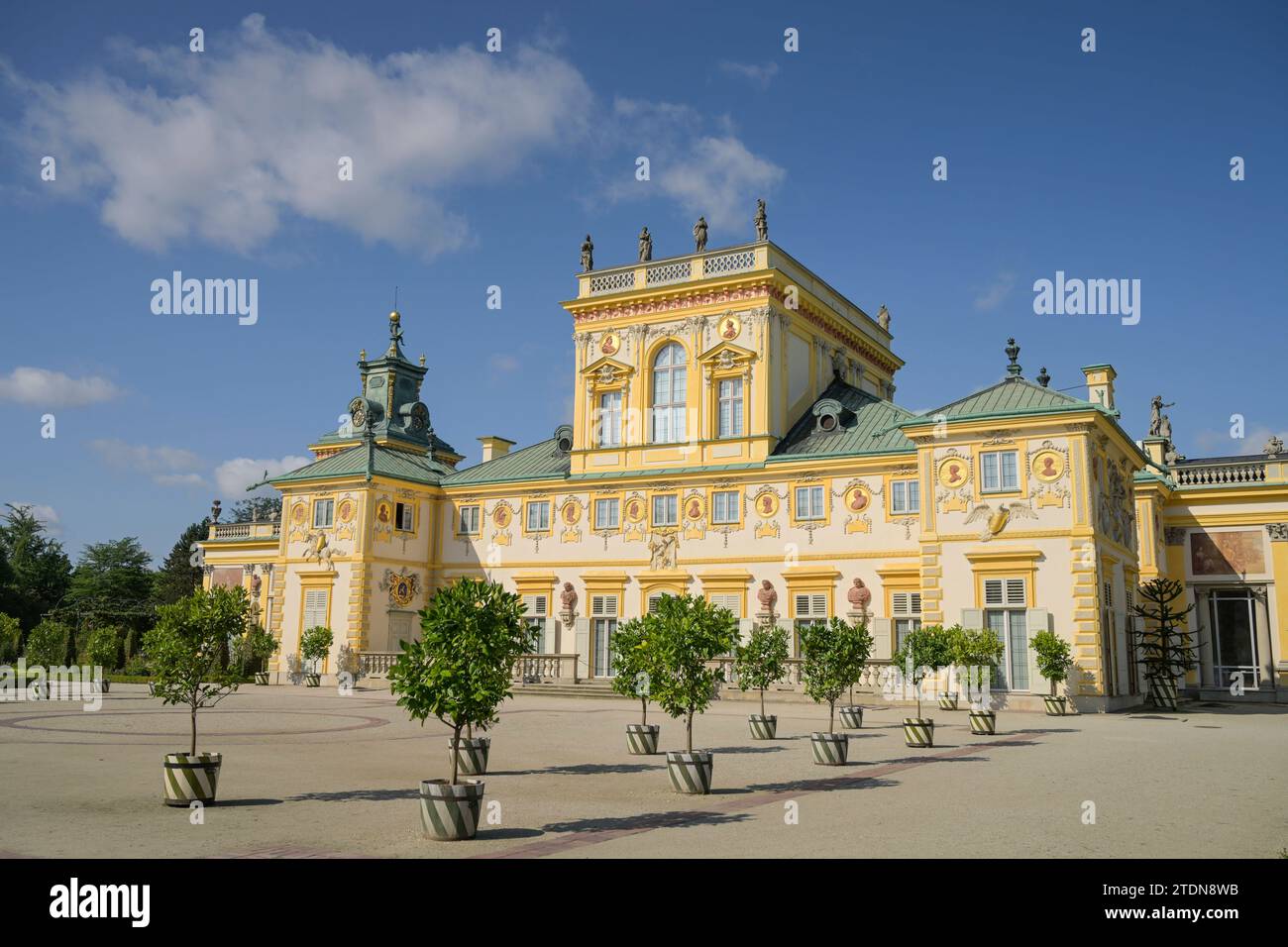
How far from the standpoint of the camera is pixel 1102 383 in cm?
3984

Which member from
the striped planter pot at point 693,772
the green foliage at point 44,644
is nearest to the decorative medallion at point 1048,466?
the striped planter pot at point 693,772

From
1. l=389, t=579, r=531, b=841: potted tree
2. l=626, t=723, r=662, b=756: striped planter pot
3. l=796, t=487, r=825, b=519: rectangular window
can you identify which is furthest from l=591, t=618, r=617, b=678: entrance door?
l=389, t=579, r=531, b=841: potted tree

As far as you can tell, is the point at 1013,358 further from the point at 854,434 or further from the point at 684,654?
the point at 684,654

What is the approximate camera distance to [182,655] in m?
13.5

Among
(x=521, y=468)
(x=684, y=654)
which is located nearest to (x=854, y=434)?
(x=521, y=468)

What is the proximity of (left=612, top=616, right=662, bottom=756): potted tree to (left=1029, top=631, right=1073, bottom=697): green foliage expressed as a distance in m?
14.4

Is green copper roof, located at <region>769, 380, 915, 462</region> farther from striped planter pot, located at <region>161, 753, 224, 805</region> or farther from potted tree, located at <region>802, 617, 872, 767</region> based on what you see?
striped planter pot, located at <region>161, 753, 224, 805</region>

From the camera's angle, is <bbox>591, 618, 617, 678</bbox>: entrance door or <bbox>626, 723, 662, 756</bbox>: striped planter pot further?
<bbox>591, 618, 617, 678</bbox>: entrance door

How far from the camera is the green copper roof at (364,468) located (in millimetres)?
45594

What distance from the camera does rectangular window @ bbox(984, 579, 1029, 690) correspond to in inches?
1218

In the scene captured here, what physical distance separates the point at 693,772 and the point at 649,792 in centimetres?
76

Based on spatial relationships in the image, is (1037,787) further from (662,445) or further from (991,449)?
(662,445)

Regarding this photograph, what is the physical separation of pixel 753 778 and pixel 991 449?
2009 centimetres
